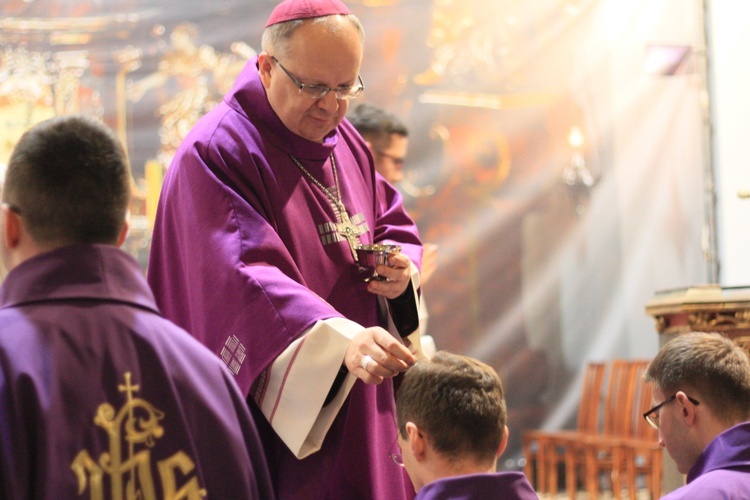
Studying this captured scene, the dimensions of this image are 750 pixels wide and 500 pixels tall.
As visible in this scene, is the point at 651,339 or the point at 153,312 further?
the point at 651,339

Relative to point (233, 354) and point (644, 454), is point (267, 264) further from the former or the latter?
point (644, 454)

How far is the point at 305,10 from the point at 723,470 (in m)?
1.64

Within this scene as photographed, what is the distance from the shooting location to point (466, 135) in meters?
7.83

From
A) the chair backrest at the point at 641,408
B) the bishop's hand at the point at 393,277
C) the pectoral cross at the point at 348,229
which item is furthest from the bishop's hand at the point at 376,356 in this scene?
the chair backrest at the point at 641,408

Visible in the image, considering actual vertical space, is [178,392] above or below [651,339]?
above

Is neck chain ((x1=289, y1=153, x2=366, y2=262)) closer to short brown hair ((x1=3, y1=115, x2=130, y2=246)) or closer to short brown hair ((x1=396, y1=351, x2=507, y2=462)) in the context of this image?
short brown hair ((x1=396, y1=351, x2=507, y2=462))

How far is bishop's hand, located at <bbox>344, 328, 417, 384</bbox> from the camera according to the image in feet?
7.69

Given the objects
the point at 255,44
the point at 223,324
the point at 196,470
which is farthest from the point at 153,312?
the point at 255,44

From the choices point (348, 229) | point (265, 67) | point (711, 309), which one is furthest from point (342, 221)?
point (711, 309)

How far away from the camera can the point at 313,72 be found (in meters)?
2.79

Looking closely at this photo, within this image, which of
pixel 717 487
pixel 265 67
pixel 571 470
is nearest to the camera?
pixel 717 487

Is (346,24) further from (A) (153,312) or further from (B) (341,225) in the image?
(A) (153,312)

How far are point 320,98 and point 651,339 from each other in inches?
231

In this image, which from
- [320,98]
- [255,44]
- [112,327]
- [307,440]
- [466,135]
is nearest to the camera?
[112,327]
